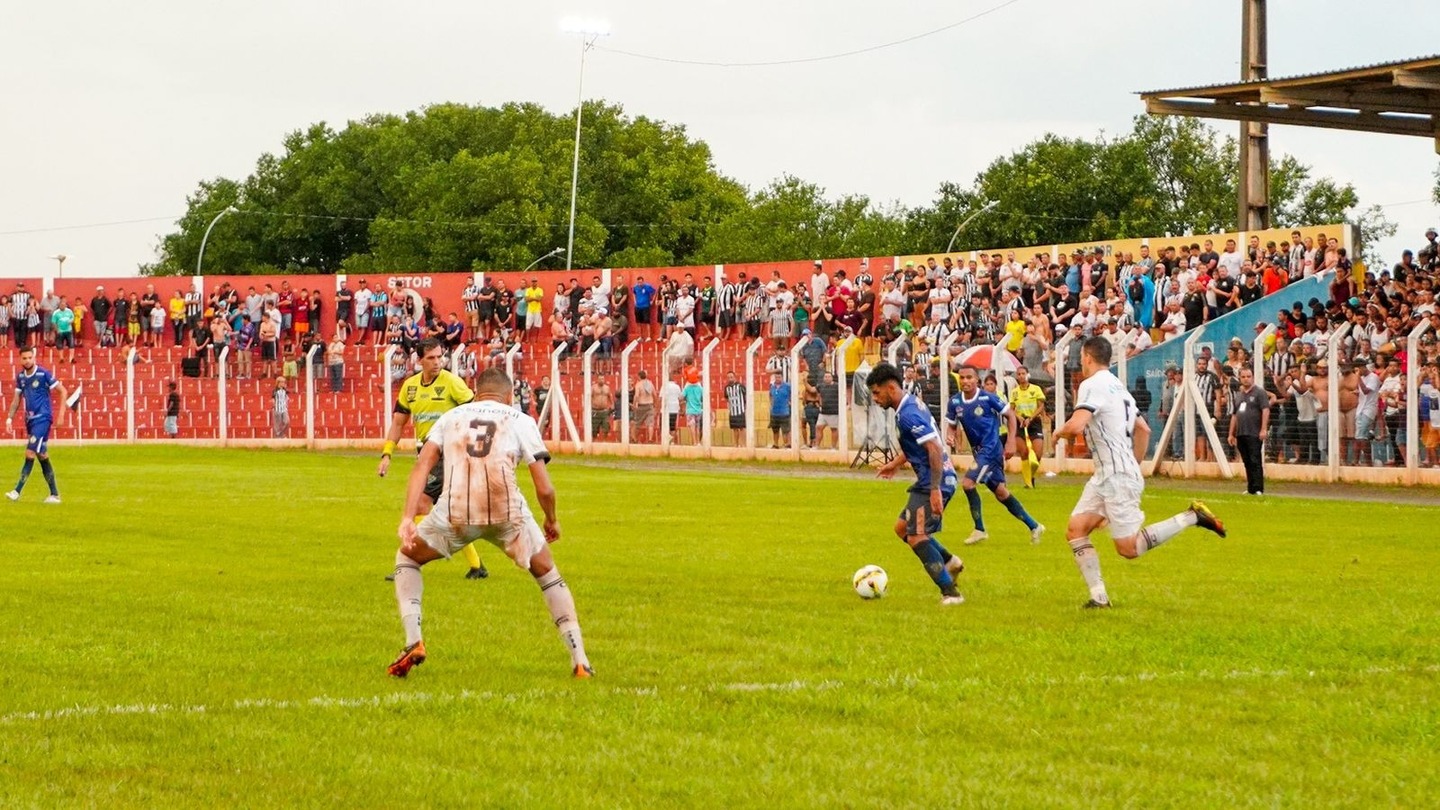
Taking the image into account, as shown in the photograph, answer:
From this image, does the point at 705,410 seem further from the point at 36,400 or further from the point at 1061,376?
the point at 36,400

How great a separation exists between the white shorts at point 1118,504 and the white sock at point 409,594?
4.89 meters

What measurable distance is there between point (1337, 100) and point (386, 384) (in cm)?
2531

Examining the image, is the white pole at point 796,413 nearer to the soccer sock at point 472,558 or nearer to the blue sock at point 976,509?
the blue sock at point 976,509

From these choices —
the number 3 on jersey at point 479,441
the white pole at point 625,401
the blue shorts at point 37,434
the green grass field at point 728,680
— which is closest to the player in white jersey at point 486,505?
the number 3 on jersey at point 479,441

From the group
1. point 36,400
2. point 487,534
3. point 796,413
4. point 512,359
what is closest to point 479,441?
point 487,534

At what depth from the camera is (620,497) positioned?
26922 millimetres

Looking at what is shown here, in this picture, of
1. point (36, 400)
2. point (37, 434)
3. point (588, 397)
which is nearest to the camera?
point (36, 400)

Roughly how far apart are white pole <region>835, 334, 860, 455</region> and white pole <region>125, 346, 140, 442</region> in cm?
2167

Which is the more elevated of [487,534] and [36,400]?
[36,400]

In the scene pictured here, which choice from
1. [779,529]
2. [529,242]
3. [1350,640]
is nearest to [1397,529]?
[779,529]

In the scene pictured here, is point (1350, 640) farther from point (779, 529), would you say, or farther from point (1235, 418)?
point (1235, 418)

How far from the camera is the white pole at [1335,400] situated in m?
28.2

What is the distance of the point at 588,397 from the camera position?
41531mm

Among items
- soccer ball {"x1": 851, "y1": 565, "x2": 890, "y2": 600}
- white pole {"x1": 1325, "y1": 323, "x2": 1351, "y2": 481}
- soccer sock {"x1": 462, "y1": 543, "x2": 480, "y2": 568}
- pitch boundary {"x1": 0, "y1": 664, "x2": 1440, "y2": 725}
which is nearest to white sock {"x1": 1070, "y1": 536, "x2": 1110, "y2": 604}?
soccer ball {"x1": 851, "y1": 565, "x2": 890, "y2": 600}
